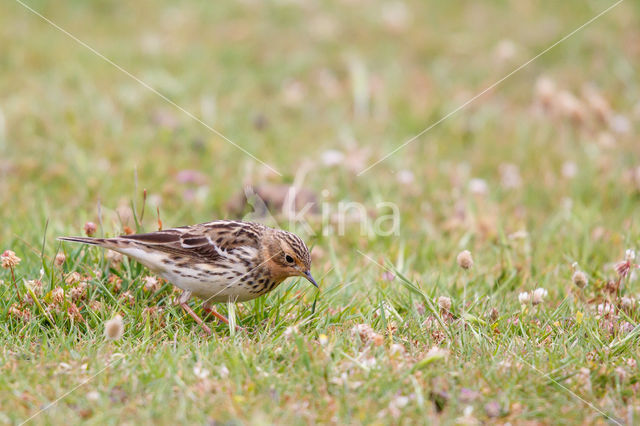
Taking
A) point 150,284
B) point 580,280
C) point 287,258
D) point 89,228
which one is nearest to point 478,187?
point 580,280

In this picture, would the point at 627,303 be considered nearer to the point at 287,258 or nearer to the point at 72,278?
the point at 287,258

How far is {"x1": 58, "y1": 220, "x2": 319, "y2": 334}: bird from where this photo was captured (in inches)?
206

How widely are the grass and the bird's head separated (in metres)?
0.23

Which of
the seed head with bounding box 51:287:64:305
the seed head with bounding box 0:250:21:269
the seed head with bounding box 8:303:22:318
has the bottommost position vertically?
the seed head with bounding box 8:303:22:318

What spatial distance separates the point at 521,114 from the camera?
34.4ft

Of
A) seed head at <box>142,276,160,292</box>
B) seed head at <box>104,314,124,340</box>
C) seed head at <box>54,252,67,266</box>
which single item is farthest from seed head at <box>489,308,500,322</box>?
seed head at <box>54,252,67,266</box>

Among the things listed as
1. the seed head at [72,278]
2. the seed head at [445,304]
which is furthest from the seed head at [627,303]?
the seed head at [72,278]

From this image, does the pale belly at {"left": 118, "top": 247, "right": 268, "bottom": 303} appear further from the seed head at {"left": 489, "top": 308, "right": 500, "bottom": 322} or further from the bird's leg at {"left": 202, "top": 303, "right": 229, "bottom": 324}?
the seed head at {"left": 489, "top": 308, "right": 500, "bottom": 322}

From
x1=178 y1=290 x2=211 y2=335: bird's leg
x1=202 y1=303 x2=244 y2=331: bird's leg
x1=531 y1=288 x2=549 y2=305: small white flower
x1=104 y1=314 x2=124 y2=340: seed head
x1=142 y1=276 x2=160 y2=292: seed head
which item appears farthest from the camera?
x1=531 y1=288 x2=549 y2=305: small white flower

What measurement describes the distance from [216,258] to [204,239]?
202 millimetres

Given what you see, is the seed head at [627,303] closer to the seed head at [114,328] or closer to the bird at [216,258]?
the bird at [216,258]

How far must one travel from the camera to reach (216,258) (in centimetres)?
540

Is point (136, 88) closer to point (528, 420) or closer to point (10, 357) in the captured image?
point (10, 357)

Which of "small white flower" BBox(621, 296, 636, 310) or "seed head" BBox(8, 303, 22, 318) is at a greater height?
"seed head" BBox(8, 303, 22, 318)
